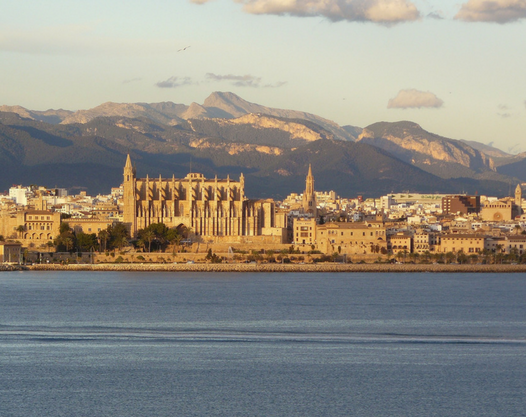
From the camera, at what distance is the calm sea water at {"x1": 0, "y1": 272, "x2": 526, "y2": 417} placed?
3192 centimetres

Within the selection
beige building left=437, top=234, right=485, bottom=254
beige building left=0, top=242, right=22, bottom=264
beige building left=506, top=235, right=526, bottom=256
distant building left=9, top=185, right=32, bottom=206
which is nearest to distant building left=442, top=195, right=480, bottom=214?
distant building left=9, top=185, right=32, bottom=206

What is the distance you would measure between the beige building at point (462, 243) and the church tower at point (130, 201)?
28.6m

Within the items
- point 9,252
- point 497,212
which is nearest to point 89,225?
point 9,252

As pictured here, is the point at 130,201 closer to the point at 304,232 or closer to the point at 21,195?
the point at 304,232

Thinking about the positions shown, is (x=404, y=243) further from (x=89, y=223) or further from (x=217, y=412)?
(x=217, y=412)

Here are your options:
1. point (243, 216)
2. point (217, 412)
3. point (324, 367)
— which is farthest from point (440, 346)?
point (243, 216)

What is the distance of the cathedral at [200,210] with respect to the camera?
106m

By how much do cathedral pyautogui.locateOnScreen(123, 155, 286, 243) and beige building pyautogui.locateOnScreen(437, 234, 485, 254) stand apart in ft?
49.8

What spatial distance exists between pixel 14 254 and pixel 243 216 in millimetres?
24334

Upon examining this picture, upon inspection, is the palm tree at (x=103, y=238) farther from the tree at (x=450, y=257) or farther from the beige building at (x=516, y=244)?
the beige building at (x=516, y=244)

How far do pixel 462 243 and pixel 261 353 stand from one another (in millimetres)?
62567

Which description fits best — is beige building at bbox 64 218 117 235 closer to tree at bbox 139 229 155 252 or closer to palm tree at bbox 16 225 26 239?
palm tree at bbox 16 225 26 239

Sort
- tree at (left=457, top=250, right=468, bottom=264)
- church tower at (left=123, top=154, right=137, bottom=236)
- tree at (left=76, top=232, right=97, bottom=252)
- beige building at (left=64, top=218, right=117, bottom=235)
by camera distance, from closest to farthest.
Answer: tree at (left=76, top=232, right=97, bottom=252) → tree at (left=457, top=250, right=468, bottom=264) → beige building at (left=64, top=218, right=117, bottom=235) → church tower at (left=123, top=154, right=137, bottom=236)

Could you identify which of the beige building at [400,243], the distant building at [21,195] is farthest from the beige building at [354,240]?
the distant building at [21,195]
